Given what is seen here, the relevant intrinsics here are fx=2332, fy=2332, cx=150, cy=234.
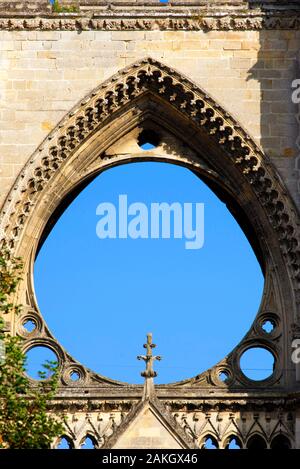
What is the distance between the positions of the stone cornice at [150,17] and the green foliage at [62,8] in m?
0.07

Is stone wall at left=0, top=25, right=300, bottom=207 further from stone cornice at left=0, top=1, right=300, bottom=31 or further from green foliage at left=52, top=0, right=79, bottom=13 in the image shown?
green foliage at left=52, top=0, right=79, bottom=13

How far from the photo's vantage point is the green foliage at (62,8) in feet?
120

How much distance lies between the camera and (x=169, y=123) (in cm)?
3653

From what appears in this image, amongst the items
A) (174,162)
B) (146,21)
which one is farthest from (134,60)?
(174,162)

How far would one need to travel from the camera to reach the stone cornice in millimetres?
36406

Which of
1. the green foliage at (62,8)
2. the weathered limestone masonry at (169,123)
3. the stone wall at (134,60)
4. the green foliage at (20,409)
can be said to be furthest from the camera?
the green foliage at (62,8)

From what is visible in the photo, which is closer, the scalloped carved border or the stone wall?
the stone wall

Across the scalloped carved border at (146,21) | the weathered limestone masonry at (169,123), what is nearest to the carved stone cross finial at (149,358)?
the weathered limestone masonry at (169,123)

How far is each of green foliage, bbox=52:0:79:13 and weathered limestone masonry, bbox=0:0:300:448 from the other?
0.6 inches

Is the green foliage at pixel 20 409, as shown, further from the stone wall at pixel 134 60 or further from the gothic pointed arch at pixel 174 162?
the stone wall at pixel 134 60

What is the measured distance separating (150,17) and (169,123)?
5.52ft

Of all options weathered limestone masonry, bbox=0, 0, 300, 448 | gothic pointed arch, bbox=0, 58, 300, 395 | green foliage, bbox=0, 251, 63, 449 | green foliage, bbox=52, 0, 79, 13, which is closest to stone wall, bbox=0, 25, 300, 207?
weathered limestone masonry, bbox=0, 0, 300, 448

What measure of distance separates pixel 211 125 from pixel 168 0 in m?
2.18

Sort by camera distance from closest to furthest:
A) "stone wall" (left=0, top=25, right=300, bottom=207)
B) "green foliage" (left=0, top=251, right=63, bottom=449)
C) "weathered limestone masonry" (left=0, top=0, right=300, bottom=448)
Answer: "green foliage" (left=0, top=251, right=63, bottom=449)
"weathered limestone masonry" (left=0, top=0, right=300, bottom=448)
"stone wall" (left=0, top=25, right=300, bottom=207)
